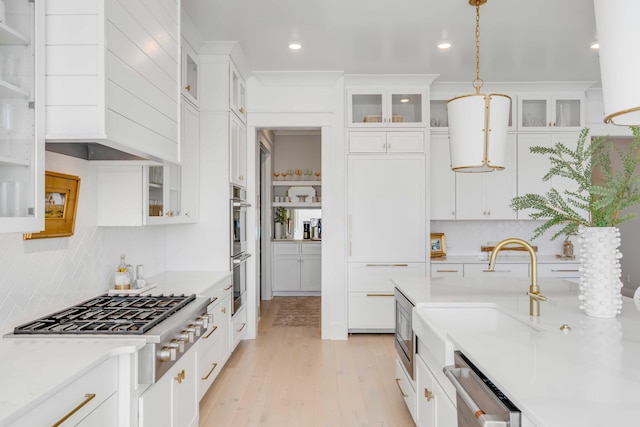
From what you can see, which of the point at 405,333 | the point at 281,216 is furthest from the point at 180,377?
the point at 281,216

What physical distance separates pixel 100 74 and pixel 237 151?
2.43 metres

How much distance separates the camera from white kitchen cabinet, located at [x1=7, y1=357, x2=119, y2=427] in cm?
119

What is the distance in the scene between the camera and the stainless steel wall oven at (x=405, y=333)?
2520 mm

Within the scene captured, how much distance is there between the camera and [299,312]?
5.77 metres

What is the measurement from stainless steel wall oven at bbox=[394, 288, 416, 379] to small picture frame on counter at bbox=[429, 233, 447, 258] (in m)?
2.18

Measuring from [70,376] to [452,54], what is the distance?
3897 mm

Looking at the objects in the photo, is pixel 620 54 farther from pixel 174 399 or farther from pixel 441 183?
pixel 441 183

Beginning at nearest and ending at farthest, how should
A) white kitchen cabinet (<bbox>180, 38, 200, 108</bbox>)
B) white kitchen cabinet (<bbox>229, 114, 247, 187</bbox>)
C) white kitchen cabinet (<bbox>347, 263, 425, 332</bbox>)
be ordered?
white kitchen cabinet (<bbox>180, 38, 200, 108</bbox>), white kitchen cabinet (<bbox>229, 114, 247, 187</bbox>), white kitchen cabinet (<bbox>347, 263, 425, 332</bbox>)

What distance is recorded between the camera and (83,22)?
1.66 m

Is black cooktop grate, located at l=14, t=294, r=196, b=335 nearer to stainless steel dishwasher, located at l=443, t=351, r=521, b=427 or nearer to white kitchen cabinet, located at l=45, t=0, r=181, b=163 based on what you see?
white kitchen cabinet, located at l=45, t=0, r=181, b=163

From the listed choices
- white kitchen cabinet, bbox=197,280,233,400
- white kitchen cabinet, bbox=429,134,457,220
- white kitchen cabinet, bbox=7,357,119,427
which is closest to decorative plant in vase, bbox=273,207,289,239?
white kitchen cabinet, bbox=429,134,457,220

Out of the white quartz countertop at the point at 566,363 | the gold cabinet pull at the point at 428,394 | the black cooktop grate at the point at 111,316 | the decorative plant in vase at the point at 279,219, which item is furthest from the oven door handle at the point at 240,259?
the decorative plant in vase at the point at 279,219

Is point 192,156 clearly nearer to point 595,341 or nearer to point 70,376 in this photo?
point 70,376

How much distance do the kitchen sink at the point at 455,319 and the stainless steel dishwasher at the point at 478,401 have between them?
0.32m
